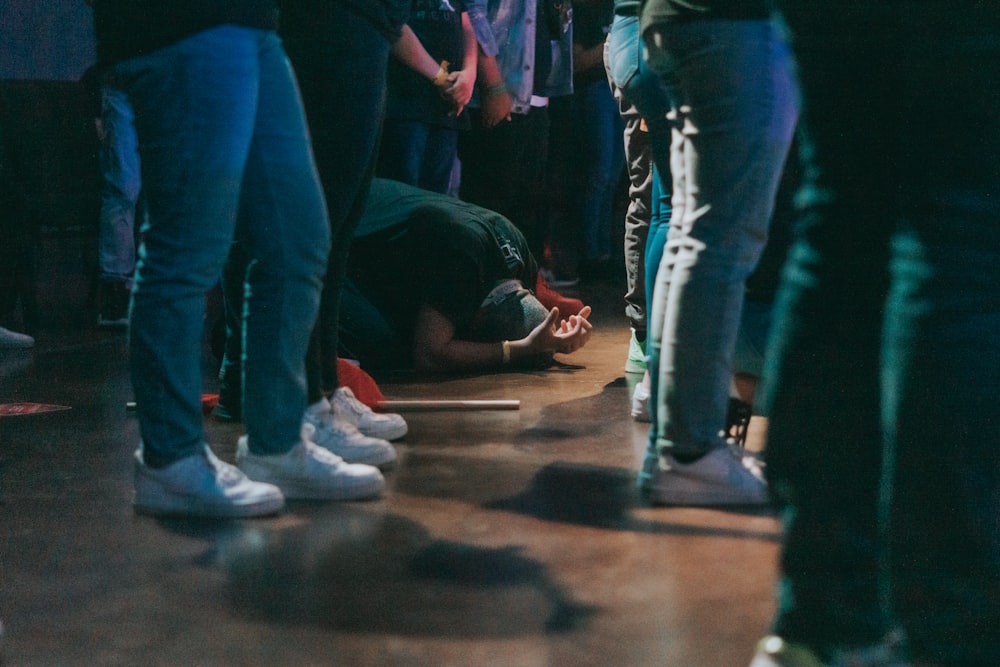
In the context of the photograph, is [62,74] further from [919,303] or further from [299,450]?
[919,303]

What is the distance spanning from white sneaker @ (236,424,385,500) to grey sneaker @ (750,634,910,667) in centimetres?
102

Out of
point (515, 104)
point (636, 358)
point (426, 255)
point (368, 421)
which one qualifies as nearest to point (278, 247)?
point (368, 421)

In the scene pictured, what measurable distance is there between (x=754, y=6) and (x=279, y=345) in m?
0.94

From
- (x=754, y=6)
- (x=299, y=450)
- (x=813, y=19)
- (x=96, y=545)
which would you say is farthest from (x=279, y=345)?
(x=813, y=19)

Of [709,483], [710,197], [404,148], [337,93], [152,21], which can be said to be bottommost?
[709,483]

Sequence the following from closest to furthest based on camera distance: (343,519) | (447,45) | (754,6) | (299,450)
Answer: (754,6)
(343,519)
(299,450)
(447,45)

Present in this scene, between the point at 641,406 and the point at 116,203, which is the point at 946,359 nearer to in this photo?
the point at 641,406

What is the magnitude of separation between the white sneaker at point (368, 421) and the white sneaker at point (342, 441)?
0.19 m

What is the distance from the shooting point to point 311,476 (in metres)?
2.03

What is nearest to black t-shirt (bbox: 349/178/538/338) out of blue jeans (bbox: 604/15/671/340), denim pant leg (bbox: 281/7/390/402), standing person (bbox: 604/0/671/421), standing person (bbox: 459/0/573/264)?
standing person (bbox: 604/0/671/421)

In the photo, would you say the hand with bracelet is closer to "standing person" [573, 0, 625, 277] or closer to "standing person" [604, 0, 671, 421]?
"standing person" [604, 0, 671, 421]

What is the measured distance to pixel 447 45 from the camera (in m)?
3.97

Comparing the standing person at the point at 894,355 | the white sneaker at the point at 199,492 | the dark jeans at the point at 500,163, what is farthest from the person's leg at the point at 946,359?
the dark jeans at the point at 500,163

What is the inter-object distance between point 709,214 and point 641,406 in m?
0.92
